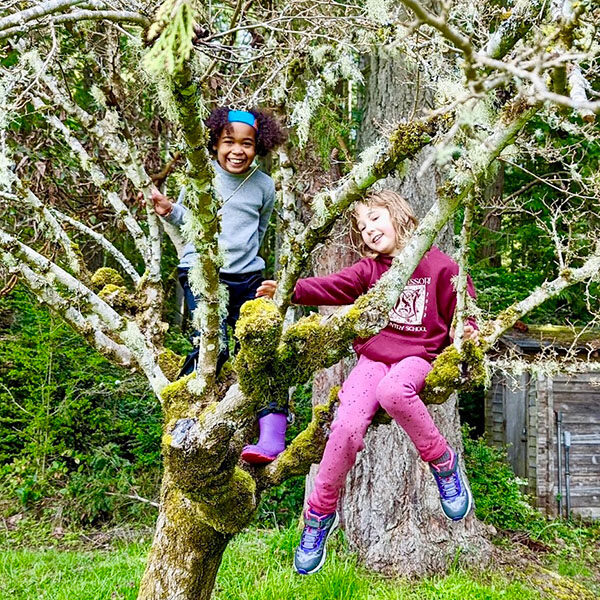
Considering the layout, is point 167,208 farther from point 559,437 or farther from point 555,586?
point 559,437

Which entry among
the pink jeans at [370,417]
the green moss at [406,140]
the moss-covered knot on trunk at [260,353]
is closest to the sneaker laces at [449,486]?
the pink jeans at [370,417]

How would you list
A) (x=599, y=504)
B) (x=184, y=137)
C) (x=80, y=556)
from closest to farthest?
1. (x=184, y=137)
2. (x=80, y=556)
3. (x=599, y=504)

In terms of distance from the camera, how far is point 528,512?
21.5ft

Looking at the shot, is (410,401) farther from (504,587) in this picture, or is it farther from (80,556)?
(80,556)

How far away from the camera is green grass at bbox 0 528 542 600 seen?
3.79 m

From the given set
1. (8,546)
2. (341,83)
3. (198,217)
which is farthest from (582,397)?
(198,217)

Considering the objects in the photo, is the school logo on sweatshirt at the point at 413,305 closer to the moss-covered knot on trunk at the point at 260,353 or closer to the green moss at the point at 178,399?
the moss-covered knot on trunk at the point at 260,353

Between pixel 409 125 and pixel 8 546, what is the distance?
521 centimetres

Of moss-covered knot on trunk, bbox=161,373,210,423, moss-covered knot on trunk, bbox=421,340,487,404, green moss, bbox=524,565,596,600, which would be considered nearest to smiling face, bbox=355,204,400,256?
moss-covered knot on trunk, bbox=421,340,487,404

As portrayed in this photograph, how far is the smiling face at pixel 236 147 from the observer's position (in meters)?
2.65

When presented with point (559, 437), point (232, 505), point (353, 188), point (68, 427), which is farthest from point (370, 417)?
point (559, 437)

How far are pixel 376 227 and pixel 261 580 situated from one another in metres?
2.62

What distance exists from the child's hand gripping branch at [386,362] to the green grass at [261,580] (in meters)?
1.45

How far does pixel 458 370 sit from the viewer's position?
7.36 feet
